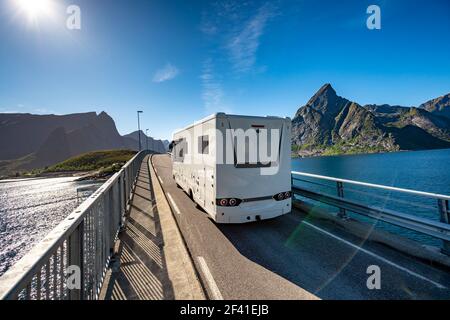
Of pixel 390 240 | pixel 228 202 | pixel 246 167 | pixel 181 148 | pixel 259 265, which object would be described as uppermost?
pixel 181 148

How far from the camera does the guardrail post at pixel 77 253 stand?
8.79 feet

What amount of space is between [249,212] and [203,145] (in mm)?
2664

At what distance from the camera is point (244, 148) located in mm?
6391

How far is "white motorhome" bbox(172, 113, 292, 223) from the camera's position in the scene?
623 centimetres

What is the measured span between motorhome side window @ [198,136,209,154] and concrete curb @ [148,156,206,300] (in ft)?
8.09

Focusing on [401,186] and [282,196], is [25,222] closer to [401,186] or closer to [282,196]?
[282,196]

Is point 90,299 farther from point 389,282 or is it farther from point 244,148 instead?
point 389,282

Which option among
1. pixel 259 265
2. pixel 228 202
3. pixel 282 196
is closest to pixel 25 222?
pixel 228 202

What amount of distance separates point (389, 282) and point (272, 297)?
228cm

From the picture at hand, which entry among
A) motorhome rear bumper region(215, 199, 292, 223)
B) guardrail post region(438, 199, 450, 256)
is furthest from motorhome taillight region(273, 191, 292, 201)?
guardrail post region(438, 199, 450, 256)

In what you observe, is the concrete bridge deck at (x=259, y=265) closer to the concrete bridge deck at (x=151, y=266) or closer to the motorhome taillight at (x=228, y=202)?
the concrete bridge deck at (x=151, y=266)

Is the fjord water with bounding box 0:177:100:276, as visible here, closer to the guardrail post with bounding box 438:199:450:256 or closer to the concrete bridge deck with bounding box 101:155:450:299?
the concrete bridge deck with bounding box 101:155:450:299

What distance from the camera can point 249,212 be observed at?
638 centimetres
